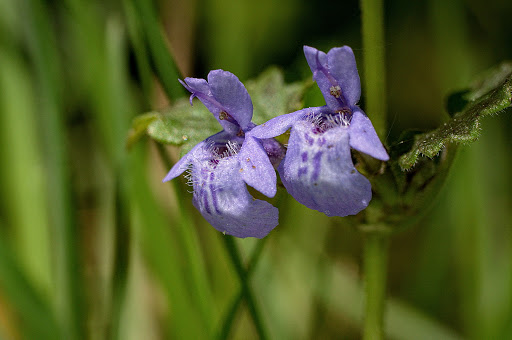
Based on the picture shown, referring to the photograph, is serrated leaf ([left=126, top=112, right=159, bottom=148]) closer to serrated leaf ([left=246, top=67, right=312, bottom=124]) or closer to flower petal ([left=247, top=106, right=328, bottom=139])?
serrated leaf ([left=246, top=67, right=312, bottom=124])

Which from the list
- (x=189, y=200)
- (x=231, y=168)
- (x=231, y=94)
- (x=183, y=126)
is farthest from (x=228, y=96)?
(x=189, y=200)

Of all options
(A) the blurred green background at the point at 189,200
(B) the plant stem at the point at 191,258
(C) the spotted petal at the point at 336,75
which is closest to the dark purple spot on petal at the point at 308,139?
(C) the spotted petal at the point at 336,75

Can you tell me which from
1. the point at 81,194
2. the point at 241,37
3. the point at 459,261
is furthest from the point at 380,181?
the point at 81,194

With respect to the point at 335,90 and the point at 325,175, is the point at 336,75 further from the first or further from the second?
the point at 325,175

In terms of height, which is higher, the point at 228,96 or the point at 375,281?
the point at 228,96

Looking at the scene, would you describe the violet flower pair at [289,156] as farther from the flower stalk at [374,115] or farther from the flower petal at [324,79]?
the flower stalk at [374,115]

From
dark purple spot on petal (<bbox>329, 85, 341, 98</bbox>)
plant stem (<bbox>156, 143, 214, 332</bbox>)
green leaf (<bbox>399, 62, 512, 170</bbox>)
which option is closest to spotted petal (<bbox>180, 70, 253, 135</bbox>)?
dark purple spot on petal (<bbox>329, 85, 341, 98</bbox>)

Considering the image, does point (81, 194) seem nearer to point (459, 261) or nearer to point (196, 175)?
point (459, 261)
